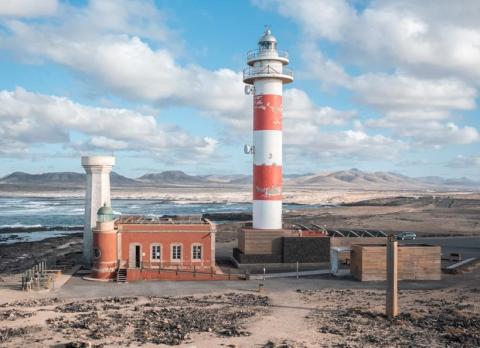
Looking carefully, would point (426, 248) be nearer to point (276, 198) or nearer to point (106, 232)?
point (276, 198)

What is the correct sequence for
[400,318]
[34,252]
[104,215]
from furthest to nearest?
[34,252], [104,215], [400,318]

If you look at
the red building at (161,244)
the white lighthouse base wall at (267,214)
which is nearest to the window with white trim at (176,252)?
the red building at (161,244)

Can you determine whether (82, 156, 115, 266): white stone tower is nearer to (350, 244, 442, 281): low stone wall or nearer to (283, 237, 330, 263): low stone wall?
(283, 237, 330, 263): low stone wall

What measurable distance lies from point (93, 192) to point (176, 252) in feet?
25.7

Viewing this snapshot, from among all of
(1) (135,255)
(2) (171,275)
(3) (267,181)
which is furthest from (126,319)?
(3) (267,181)

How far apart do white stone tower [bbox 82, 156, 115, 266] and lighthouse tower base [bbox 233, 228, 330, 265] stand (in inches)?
414

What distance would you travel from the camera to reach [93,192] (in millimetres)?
39406

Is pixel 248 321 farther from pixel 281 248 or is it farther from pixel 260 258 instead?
pixel 281 248

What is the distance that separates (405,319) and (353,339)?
3940 mm

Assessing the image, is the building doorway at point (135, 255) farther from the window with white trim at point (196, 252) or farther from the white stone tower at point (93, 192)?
the white stone tower at point (93, 192)

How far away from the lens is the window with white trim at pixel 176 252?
36.8 m

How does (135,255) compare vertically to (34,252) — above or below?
above

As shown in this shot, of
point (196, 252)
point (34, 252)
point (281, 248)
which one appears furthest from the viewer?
point (34, 252)

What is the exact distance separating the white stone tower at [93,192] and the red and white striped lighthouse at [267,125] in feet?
34.6
